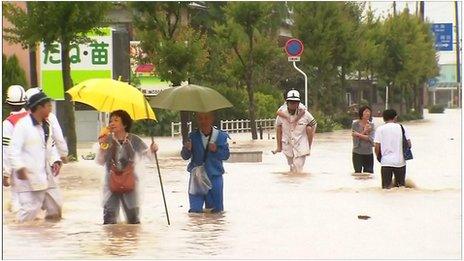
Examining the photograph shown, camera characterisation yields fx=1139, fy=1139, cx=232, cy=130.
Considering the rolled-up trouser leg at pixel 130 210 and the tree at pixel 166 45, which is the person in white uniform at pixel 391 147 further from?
the tree at pixel 166 45

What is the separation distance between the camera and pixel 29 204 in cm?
1212

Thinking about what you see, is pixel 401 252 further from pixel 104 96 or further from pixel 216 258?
pixel 104 96

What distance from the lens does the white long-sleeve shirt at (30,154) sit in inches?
463

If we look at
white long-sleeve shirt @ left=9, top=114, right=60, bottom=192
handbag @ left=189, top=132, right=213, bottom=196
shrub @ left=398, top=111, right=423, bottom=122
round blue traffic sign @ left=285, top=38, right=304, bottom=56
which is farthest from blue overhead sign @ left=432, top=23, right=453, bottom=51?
Result: white long-sleeve shirt @ left=9, top=114, right=60, bottom=192

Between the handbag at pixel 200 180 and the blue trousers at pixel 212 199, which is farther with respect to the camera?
the blue trousers at pixel 212 199

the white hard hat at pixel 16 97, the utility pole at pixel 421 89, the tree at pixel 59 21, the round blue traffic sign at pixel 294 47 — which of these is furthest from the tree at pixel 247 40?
the utility pole at pixel 421 89

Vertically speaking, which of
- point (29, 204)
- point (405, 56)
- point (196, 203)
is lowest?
point (196, 203)

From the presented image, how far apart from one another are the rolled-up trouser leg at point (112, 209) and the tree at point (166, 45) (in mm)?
18142

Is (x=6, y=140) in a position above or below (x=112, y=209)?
above

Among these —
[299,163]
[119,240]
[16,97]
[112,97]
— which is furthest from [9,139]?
[299,163]

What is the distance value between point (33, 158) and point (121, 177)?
951 mm

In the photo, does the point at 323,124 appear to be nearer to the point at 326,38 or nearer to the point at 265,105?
the point at 265,105

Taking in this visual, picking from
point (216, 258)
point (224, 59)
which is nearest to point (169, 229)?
point (216, 258)

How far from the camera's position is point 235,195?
1656 centimetres
